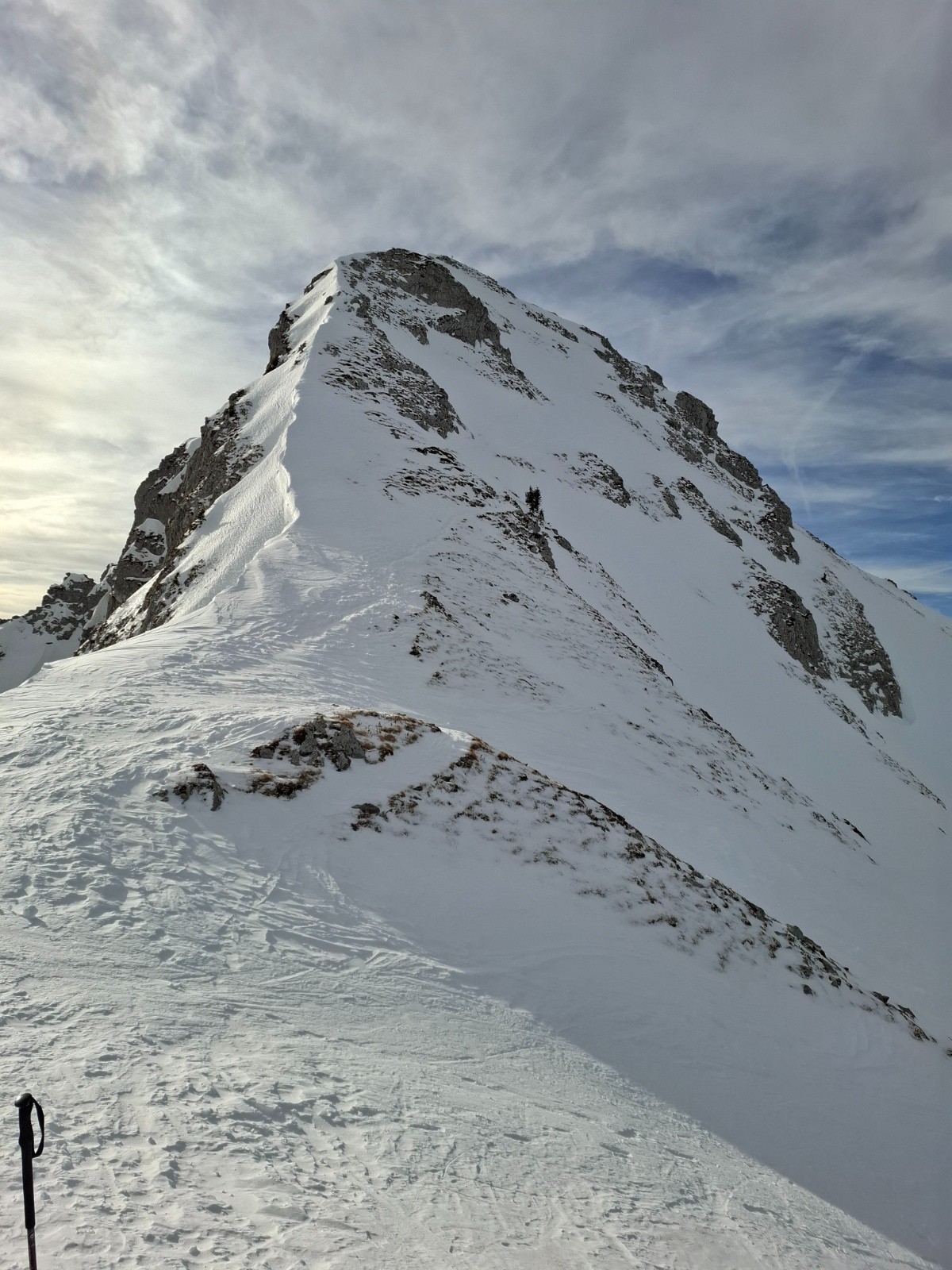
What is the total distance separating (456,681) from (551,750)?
8.47 ft

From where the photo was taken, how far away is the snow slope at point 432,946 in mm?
3885

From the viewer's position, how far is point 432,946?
6594 mm

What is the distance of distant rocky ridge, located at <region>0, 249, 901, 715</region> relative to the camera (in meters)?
26.0

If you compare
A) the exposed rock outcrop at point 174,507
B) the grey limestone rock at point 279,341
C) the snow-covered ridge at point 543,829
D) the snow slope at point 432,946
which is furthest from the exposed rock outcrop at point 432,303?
the snow-covered ridge at point 543,829

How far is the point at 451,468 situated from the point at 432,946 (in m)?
21.5

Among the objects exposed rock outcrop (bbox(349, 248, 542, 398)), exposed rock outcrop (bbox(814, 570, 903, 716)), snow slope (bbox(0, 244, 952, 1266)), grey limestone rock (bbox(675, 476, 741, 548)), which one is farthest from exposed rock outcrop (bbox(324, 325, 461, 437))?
exposed rock outcrop (bbox(814, 570, 903, 716))

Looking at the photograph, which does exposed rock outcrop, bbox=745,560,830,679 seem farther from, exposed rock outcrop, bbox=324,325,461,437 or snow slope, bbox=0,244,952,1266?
exposed rock outcrop, bbox=324,325,461,437

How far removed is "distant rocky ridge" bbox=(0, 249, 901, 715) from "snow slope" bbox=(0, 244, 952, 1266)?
5.86 m

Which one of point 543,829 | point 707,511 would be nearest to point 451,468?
point 543,829

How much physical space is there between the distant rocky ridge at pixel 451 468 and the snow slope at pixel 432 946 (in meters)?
5.86

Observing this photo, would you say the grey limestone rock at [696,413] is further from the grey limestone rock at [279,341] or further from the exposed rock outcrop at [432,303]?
the grey limestone rock at [279,341]

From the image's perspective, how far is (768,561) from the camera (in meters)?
50.6

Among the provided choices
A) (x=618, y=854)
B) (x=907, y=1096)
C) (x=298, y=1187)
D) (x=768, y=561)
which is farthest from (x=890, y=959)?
(x=768, y=561)

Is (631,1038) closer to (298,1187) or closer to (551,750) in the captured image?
(298,1187)
